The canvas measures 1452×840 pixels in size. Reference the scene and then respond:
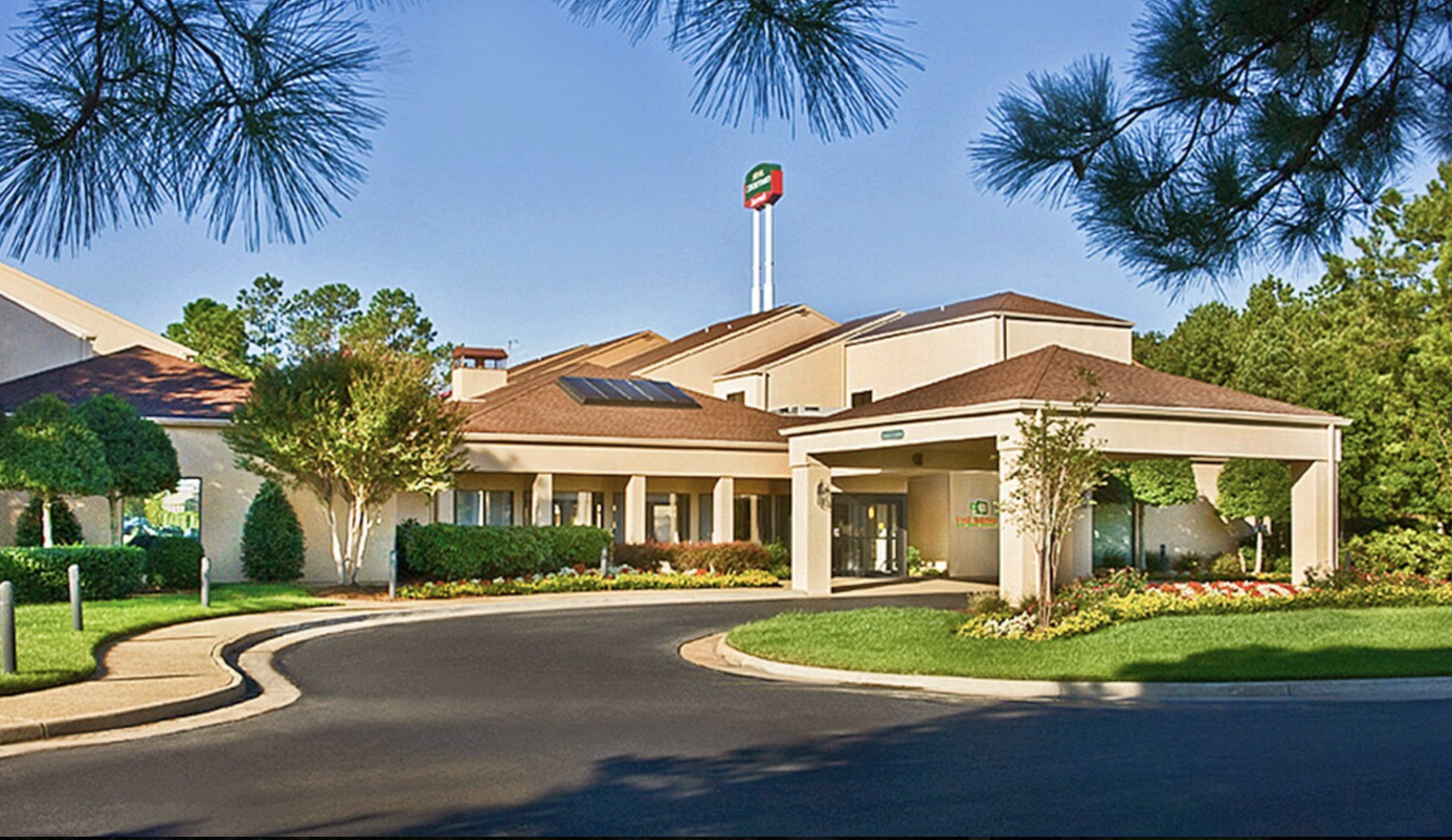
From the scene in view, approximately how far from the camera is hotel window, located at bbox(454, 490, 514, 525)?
38.9 metres

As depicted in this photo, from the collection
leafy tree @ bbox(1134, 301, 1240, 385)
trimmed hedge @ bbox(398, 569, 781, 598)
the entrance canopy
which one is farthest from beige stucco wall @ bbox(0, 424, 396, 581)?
leafy tree @ bbox(1134, 301, 1240, 385)

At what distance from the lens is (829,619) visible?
73.0 feet

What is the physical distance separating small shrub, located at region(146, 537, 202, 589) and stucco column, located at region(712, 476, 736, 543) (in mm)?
12996

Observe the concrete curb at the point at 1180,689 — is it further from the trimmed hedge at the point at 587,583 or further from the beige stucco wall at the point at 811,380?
the beige stucco wall at the point at 811,380

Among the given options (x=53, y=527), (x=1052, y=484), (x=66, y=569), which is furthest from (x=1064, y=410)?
(x=53, y=527)

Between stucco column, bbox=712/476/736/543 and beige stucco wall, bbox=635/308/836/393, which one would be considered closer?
stucco column, bbox=712/476/736/543

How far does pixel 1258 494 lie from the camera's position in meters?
41.5

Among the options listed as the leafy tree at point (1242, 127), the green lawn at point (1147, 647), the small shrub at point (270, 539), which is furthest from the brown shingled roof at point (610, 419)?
the leafy tree at point (1242, 127)

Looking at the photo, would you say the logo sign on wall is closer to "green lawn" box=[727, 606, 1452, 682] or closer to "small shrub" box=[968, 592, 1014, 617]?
"small shrub" box=[968, 592, 1014, 617]

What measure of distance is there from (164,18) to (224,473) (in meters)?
29.7

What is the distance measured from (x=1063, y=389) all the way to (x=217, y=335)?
51.0 metres

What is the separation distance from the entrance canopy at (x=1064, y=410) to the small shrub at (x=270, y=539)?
1140 centimetres

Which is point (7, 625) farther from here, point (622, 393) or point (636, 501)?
point (622, 393)

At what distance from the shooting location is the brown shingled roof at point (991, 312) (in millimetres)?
42406
